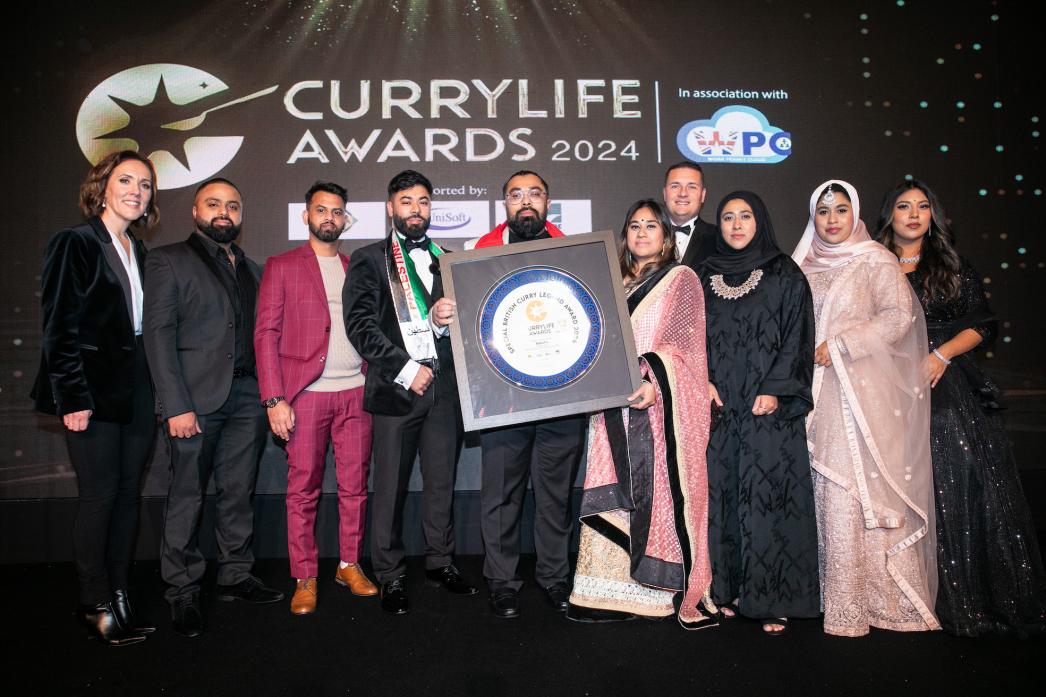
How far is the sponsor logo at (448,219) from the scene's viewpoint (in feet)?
12.8

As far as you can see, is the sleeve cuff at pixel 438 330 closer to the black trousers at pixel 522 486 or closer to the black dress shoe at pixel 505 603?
the black trousers at pixel 522 486

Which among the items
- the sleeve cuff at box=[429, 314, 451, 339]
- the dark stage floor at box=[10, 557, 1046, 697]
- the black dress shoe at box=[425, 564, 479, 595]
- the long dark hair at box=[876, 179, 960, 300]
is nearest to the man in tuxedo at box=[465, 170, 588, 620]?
the dark stage floor at box=[10, 557, 1046, 697]

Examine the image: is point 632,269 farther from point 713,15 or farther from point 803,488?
point 713,15

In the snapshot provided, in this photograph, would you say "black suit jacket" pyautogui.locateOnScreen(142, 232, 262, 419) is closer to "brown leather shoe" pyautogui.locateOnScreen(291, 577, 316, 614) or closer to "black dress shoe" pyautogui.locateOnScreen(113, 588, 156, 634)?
"black dress shoe" pyautogui.locateOnScreen(113, 588, 156, 634)

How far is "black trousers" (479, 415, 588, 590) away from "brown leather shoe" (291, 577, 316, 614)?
0.74m

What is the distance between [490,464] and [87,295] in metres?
1.65

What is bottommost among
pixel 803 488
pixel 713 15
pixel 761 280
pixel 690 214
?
pixel 803 488

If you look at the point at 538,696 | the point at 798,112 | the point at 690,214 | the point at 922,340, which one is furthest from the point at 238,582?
the point at 798,112

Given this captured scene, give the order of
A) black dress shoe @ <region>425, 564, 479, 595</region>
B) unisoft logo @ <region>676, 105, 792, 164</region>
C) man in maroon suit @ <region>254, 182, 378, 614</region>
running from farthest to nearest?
1. unisoft logo @ <region>676, 105, 792, 164</region>
2. black dress shoe @ <region>425, 564, 479, 595</region>
3. man in maroon suit @ <region>254, 182, 378, 614</region>

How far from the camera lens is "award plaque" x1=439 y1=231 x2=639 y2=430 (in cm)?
238

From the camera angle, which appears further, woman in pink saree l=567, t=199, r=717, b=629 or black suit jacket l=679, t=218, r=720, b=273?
black suit jacket l=679, t=218, r=720, b=273

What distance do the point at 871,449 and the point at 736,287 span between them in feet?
2.63

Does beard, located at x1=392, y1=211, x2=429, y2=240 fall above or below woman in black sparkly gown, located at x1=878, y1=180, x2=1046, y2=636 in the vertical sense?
above

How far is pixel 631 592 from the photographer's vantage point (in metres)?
2.55
